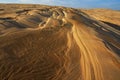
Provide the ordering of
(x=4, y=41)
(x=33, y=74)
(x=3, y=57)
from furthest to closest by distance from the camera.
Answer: (x=4, y=41) → (x=3, y=57) → (x=33, y=74)

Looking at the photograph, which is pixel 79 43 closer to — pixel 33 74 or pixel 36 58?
pixel 36 58

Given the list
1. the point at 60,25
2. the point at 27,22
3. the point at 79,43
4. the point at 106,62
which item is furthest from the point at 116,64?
the point at 27,22

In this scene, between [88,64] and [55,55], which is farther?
[55,55]

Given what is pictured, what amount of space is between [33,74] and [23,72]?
25cm

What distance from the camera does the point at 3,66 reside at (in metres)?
6.33

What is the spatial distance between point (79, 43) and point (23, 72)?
2.53 m

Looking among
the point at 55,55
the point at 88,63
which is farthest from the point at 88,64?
the point at 55,55

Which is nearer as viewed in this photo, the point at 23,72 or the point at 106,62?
the point at 23,72

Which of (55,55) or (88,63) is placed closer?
(88,63)

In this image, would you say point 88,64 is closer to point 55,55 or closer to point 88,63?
point 88,63

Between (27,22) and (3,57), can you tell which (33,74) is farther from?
(27,22)

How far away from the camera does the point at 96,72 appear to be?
20.6 ft

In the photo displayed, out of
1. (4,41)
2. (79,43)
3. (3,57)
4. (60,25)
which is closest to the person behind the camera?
(3,57)

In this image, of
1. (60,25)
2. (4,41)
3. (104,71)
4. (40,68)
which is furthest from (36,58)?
(60,25)
